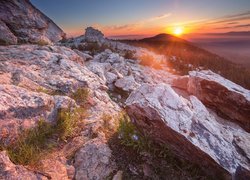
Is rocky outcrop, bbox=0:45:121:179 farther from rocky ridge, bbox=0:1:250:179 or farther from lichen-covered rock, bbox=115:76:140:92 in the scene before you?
lichen-covered rock, bbox=115:76:140:92

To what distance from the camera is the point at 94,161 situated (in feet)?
14.1

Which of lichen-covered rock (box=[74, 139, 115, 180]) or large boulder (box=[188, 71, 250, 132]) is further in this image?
large boulder (box=[188, 71, 250, 132])

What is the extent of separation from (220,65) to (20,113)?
22763mm

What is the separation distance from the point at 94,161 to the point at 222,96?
14.5 ft

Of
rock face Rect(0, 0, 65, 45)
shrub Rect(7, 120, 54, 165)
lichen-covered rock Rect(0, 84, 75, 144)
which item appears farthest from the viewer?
rock face Rect(0, 0, 65, 45)

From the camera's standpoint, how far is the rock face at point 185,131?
4.10m

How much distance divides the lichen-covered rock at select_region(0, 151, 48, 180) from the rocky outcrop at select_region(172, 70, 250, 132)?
5052 mm

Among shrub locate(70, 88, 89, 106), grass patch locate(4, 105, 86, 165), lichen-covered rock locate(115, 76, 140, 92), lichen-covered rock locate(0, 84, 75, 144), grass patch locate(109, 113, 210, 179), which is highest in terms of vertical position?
lichen-covered rock locate(0, 84, 75, 144)

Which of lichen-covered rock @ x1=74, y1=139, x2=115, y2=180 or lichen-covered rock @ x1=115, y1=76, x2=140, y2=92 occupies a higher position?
lichen-covered rock @ x1=74, y1=139, x2=115, y2=180

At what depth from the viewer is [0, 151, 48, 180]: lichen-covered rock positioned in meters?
3.29

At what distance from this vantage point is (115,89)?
10070mm

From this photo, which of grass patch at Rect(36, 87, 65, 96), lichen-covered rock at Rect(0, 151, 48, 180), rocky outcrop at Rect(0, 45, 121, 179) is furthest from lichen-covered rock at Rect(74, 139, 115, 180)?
grass patch at Rect(36, 87, 65, 96)

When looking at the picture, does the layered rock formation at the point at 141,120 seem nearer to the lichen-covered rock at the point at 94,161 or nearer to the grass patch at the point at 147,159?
the lichen-covered rock at the point at 94,161

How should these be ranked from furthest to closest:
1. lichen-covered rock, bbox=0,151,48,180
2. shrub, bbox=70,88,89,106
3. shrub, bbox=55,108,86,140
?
shrub, bbox=70,88,89,106
shrub, bbox=55,108,86,140
lichen-covered rock, bbox=0,151,48,180
